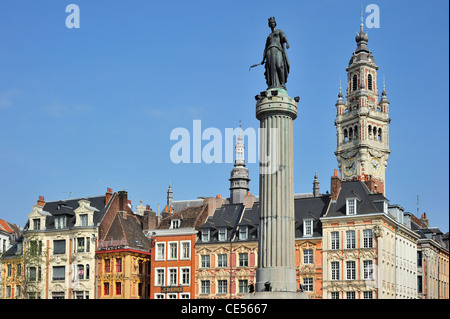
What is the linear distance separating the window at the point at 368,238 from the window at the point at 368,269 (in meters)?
1.37

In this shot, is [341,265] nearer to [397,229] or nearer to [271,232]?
[397,229]

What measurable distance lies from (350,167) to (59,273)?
206ft

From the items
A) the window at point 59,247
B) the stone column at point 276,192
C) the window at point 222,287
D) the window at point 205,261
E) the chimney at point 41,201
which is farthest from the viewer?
the chimney at point 41,201

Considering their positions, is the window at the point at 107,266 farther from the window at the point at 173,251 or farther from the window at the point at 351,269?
the window at the point at 351,269

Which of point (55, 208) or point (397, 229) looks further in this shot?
point (55, 208)

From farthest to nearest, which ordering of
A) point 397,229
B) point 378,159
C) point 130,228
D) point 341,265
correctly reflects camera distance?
1. point 378,159
2. point 130,228
3. point 397,229
4. point 341,265

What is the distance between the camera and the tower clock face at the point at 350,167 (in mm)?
117350

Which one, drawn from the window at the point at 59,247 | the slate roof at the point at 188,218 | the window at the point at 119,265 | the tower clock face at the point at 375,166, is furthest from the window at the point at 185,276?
the tower clock face at the point at 375,166

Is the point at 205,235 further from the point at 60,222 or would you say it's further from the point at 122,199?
the point at 60,222

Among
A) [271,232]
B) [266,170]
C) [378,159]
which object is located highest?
[378,159]
